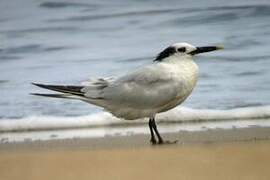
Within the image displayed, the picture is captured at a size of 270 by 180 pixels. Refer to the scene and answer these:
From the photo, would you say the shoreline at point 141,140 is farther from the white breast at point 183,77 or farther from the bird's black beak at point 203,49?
the bird's black beak at point 203,49

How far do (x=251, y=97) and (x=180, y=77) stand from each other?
0.91 ft

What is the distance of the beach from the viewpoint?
1.94m

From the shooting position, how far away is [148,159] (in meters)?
2.01

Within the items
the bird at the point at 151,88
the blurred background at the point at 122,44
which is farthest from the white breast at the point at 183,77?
the blurred background at the point at 122,44

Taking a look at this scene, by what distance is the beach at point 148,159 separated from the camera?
1.94 m

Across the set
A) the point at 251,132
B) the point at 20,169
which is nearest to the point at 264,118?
the point at 251,132

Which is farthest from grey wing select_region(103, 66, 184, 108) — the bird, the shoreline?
the shoreline

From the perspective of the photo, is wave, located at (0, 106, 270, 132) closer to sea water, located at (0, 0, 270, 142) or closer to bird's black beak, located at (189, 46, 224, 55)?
sea water, located at (0, 0, 270, 142)

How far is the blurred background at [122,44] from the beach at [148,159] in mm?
161

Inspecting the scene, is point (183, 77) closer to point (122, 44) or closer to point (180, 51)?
point (180, 51)

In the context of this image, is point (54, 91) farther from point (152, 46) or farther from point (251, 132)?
point (251, 132)

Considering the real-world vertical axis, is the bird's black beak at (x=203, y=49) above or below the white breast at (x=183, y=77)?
above

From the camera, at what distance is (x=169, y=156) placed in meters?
2.02

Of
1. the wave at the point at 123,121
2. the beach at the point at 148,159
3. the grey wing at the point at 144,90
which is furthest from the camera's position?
the wave at the point at 123,121
